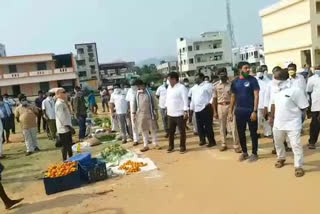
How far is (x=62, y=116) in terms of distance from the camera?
30.0ft

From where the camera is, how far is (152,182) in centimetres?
733

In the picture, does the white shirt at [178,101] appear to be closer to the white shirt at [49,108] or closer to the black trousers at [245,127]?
the black trousers at [245,127]

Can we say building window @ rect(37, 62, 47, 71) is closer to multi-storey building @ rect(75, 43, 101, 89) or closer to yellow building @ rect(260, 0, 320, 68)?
multi-storey building @ rect(75, 43, 101, 89)

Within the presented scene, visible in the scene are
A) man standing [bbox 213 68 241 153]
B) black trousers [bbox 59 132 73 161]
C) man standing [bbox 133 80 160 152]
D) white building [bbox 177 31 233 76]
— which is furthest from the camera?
white building [bbox 177 31 233 76]

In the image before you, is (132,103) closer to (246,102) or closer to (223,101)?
(223,101)

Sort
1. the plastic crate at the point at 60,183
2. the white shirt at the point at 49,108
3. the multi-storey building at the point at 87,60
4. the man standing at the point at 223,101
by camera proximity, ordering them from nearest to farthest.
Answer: the plastic crate at the point at 60,183, the man standing at the point at 223,101, the white shirt at the point at 49,108, the multi-storey building at the point at 87,60

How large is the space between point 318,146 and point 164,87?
621cm

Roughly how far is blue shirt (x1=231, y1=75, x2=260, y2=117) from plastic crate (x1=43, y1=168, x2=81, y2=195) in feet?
11.9

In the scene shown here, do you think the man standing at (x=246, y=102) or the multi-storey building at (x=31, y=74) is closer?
the man standing at (x=246, y=102)

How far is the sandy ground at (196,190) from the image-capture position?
5.48 metres

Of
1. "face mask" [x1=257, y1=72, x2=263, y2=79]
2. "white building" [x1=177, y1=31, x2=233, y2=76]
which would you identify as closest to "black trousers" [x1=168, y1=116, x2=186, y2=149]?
"face mask" [x1=257, y1=72, x2=263, y2=79]

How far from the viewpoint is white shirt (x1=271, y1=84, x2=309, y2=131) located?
6.33 m

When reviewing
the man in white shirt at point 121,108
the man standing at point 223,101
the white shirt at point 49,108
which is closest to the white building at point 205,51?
the white shirt at point 49,108

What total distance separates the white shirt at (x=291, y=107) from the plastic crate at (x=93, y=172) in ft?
12.4
